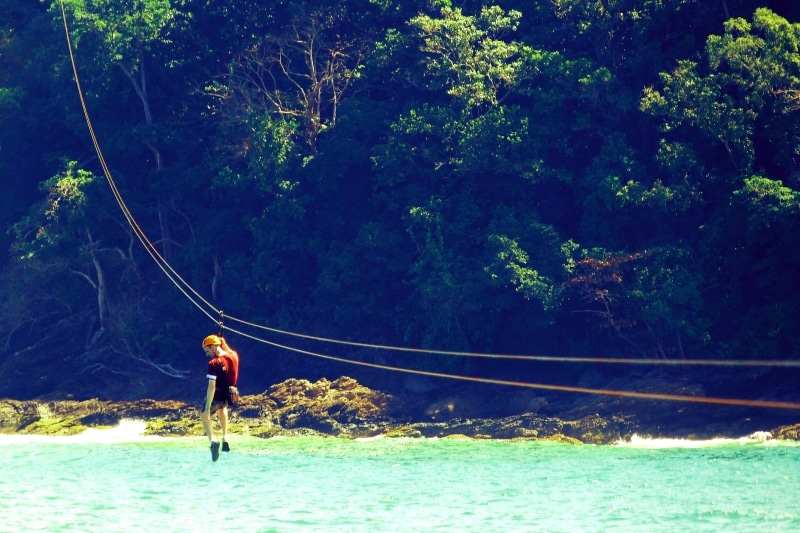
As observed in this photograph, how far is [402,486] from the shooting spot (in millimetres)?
27734

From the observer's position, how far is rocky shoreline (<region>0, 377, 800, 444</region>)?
34.2 meters

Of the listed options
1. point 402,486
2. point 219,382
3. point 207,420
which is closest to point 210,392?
point 219,382

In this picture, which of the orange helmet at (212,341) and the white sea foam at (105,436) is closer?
the orange helmet at (212,341)

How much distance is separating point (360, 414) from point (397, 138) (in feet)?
28.4

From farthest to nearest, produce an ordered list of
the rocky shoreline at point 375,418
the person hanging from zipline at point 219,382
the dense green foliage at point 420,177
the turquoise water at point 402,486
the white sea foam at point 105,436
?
the white sea foam at point 105,436 → the dense green foliage at point 420,177 → the rocky shoreline at point 375,418 → the turquoise water at point 402,486 → the person hanging from zipline at point 219,382

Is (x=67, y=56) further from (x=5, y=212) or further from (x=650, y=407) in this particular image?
(x=650, y=407)

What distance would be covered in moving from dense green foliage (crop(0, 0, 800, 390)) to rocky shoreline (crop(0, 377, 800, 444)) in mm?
1770

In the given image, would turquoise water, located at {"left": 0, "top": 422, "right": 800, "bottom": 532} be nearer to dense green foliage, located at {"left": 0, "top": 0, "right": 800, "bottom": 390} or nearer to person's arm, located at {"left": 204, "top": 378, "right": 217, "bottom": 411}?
dense green foliage, located at {"left": 0, "top": 0, "right": 800, "bottom": 390}

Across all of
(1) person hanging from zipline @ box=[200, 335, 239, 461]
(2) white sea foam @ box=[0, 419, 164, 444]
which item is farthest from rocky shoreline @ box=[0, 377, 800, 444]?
(1) person hanging from zipline @ box=[200, 335, 239, 461]

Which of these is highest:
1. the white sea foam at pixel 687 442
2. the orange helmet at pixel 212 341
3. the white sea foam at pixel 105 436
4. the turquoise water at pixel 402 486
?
the orange helmet at pixel 212 341

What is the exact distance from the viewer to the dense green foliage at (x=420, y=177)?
114 ft

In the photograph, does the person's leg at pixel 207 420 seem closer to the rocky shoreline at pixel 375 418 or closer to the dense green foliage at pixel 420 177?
the rocky shoreline at pixel 375 418

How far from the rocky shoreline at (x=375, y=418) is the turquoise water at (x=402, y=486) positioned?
0.79 m

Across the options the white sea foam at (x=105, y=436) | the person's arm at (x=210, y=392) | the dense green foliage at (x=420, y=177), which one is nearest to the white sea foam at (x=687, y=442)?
the dense green foliage at (x=420, y=177)
